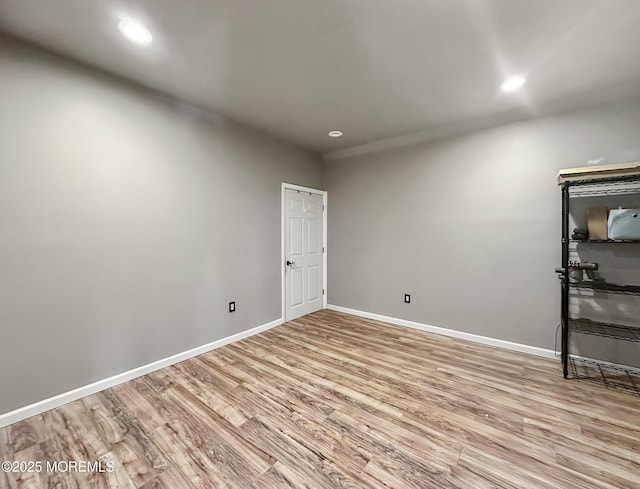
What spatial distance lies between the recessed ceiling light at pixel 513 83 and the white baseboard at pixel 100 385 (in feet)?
12.7

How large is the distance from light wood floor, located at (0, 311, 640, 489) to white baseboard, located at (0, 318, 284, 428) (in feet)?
0.20

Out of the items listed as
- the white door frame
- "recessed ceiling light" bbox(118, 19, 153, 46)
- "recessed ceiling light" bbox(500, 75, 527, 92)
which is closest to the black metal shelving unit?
"recessed ceiling light" bbox(500, 75, 527, 92)

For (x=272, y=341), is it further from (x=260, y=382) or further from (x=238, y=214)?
(x=238, y=214)

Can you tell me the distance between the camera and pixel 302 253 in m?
4.32

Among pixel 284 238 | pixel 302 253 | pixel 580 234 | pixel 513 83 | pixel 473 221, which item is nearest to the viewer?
pixel 513 83

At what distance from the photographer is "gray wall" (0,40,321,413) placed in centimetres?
195

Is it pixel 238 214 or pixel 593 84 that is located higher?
pixel 593 84

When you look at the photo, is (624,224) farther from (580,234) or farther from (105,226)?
(105,226)

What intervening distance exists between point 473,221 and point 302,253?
2439 mm

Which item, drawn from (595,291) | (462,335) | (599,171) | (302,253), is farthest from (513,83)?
(302,253)

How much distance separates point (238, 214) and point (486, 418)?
313cm

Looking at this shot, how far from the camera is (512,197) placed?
3.06 metres

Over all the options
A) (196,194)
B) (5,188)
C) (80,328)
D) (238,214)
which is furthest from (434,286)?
(5,188)

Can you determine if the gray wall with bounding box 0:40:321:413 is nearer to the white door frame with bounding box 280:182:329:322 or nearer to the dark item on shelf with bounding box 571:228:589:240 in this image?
the white door frame with bounding box 280:182:329:322
